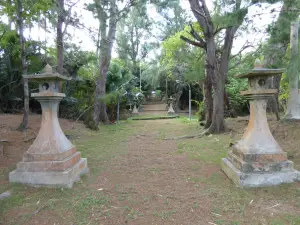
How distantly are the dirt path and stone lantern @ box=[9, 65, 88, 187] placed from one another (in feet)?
1.75

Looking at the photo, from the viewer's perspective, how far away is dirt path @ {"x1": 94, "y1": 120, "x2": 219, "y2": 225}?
7.57 ft

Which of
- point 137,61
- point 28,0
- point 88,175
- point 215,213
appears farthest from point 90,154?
point 137,61

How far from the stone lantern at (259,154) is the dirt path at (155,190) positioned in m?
0.63

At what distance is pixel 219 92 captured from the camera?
716 centimetres

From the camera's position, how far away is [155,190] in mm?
2963

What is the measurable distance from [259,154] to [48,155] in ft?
9.38

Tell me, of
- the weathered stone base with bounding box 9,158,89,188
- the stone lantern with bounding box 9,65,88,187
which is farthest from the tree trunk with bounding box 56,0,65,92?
the weathered stone base with bounding box 9,158,89,188

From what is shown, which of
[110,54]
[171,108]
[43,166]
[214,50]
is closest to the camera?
[43,166]

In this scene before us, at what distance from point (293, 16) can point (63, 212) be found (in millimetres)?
4930

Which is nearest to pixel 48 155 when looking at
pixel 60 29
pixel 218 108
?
pixel 60 29

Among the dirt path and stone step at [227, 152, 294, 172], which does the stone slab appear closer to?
the dirt path

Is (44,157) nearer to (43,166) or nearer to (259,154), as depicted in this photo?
(43,166)

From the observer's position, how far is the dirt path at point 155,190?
90.9 inches

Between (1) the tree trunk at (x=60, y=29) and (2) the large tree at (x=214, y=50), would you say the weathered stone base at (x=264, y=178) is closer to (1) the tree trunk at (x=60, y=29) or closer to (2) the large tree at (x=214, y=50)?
(2) the large tree at (x=214, y=50)
